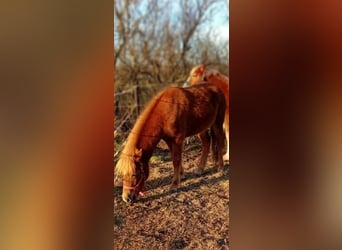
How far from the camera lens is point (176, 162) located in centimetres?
141

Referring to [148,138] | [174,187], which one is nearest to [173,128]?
[148,138]

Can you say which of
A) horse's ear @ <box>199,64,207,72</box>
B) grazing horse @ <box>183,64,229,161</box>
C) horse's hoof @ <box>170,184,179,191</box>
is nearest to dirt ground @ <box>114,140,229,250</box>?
horse's hoof @ <box>170,184,179,191</box>

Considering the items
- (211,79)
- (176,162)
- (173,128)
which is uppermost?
(211,79)

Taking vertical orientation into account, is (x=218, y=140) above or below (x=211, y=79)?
below

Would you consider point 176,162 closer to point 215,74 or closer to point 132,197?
point 132,197

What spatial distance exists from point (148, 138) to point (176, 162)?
0.14 metres

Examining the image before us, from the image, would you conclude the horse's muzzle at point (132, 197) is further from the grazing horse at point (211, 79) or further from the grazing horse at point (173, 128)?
the grazing horse at point (211, 79)

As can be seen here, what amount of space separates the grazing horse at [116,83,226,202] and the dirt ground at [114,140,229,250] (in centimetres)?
3

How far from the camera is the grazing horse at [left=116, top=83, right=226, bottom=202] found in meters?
1.38

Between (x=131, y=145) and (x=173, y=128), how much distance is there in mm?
176

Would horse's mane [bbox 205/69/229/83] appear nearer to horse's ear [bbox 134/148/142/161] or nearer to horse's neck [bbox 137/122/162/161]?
horse's neck [bbox 137/122/162/161]

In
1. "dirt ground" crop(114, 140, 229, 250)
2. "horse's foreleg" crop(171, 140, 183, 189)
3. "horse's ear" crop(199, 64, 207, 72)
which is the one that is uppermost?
"horse's ear" crop(199, 64, 207, 72)

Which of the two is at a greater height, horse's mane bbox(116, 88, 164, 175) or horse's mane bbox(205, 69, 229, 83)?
horse's mane bbox(205, 69, 229, 83)
